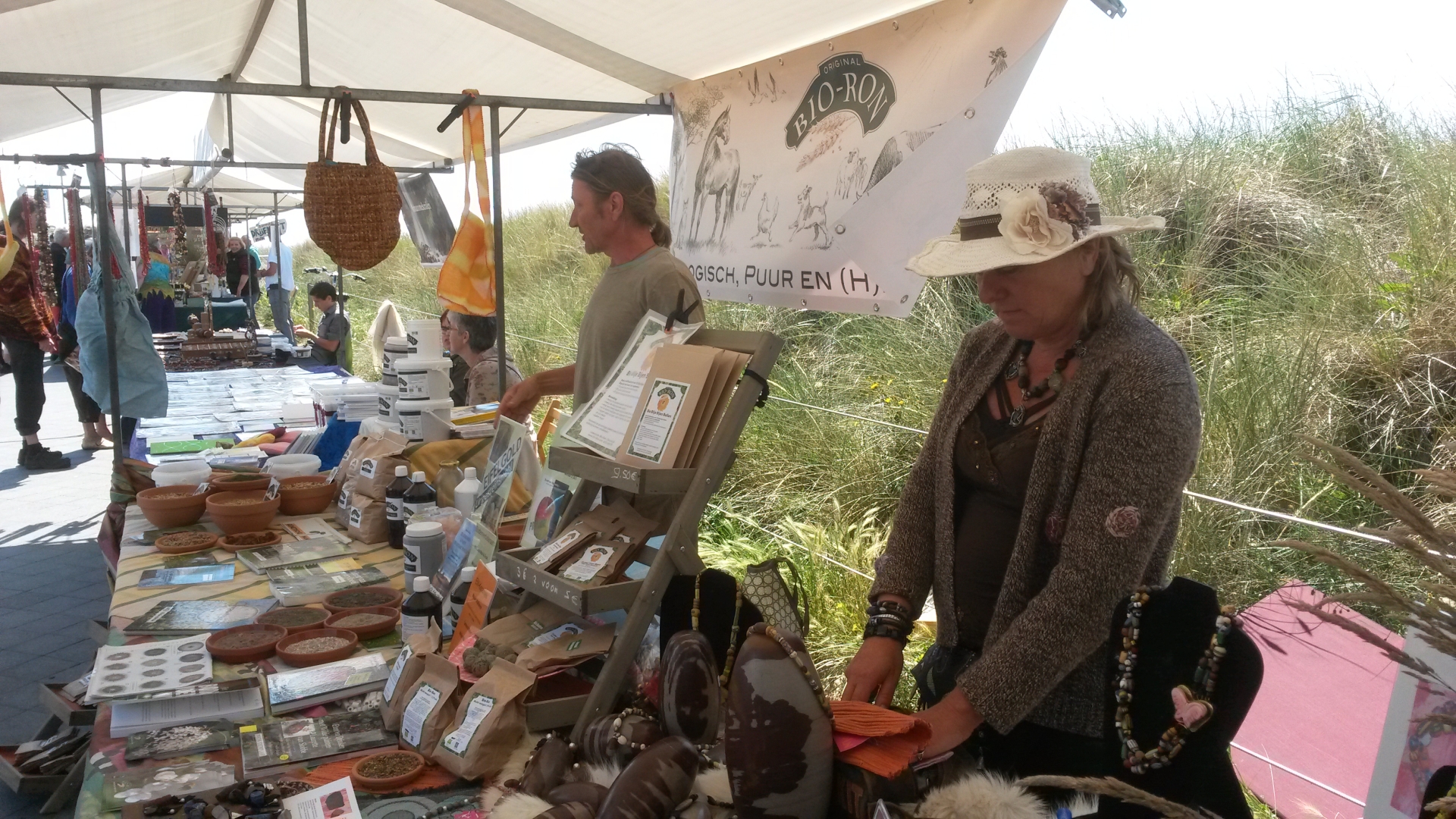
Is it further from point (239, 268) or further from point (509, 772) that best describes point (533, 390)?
point (239, 268)

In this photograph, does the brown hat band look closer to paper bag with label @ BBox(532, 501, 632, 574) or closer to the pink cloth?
paper bag with label @ BBox(532, 501, 632, 574)

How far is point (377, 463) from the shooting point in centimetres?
306

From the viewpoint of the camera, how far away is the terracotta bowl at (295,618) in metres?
2.15

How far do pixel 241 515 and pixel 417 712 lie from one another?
63.8 inches

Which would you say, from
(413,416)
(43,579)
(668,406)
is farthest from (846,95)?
(43,579)

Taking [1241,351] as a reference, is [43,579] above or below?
below

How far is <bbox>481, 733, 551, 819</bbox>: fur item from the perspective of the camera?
1.44 metres

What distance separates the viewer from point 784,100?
10.5ft

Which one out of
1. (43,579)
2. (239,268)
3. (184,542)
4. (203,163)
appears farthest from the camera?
(239,268)

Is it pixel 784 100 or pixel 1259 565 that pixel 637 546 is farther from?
pixel 1259 565

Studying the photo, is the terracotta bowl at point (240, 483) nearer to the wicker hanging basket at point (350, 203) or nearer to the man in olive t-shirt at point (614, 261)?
the wicker hanging basket at point (350, 203)

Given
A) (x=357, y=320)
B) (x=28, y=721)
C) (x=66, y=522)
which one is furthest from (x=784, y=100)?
(x=357, y=320)

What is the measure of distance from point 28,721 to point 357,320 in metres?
14.0

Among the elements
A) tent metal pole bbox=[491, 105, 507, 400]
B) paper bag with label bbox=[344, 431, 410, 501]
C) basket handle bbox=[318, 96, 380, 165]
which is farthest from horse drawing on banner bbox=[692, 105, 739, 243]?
paper bag with label bbox=[344, 431, 410, 501]
